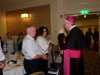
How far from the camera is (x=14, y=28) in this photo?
680cm

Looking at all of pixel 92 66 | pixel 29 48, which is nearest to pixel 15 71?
pixel 29 48

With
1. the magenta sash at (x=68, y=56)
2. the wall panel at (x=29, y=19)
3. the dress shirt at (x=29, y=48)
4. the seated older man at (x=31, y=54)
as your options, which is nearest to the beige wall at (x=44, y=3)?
the wall panel at (x=29, y=19)

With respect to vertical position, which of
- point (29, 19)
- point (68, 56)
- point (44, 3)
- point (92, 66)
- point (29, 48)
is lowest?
point (92, 66)

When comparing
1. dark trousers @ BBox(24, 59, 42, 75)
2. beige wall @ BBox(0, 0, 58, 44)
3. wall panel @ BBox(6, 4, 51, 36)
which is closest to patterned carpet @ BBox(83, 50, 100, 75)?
beige wall @ BBox(0, 0, 58, 44)

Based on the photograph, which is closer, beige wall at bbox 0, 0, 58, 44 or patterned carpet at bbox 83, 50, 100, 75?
patterned carpet at bbox 83, 50, 100, 75

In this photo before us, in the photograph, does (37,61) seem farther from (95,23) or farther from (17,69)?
(95,23)

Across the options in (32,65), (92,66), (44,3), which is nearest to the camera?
(32,65)

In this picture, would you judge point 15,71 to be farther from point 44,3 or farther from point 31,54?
point 44,3

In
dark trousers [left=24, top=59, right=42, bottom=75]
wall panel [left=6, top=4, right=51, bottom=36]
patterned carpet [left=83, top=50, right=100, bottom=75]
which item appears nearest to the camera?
dark trousers [left=24, top=59, right=42, bottom=75]

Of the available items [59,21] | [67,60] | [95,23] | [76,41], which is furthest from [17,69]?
[95,23]

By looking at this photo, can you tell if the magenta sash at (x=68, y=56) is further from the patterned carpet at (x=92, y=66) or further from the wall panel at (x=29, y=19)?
the wall panel at (x=29, y=19)

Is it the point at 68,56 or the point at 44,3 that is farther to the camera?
the point at 44,3

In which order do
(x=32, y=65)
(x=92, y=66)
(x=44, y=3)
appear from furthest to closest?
(x=44, y=3) < (x=92, y=66) < (x=32, y=65)

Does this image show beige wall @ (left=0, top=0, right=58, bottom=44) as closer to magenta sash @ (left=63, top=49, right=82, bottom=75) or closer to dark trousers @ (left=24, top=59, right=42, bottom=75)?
magenta sash @ (left=63, top=49, right=82, bottom=75)
